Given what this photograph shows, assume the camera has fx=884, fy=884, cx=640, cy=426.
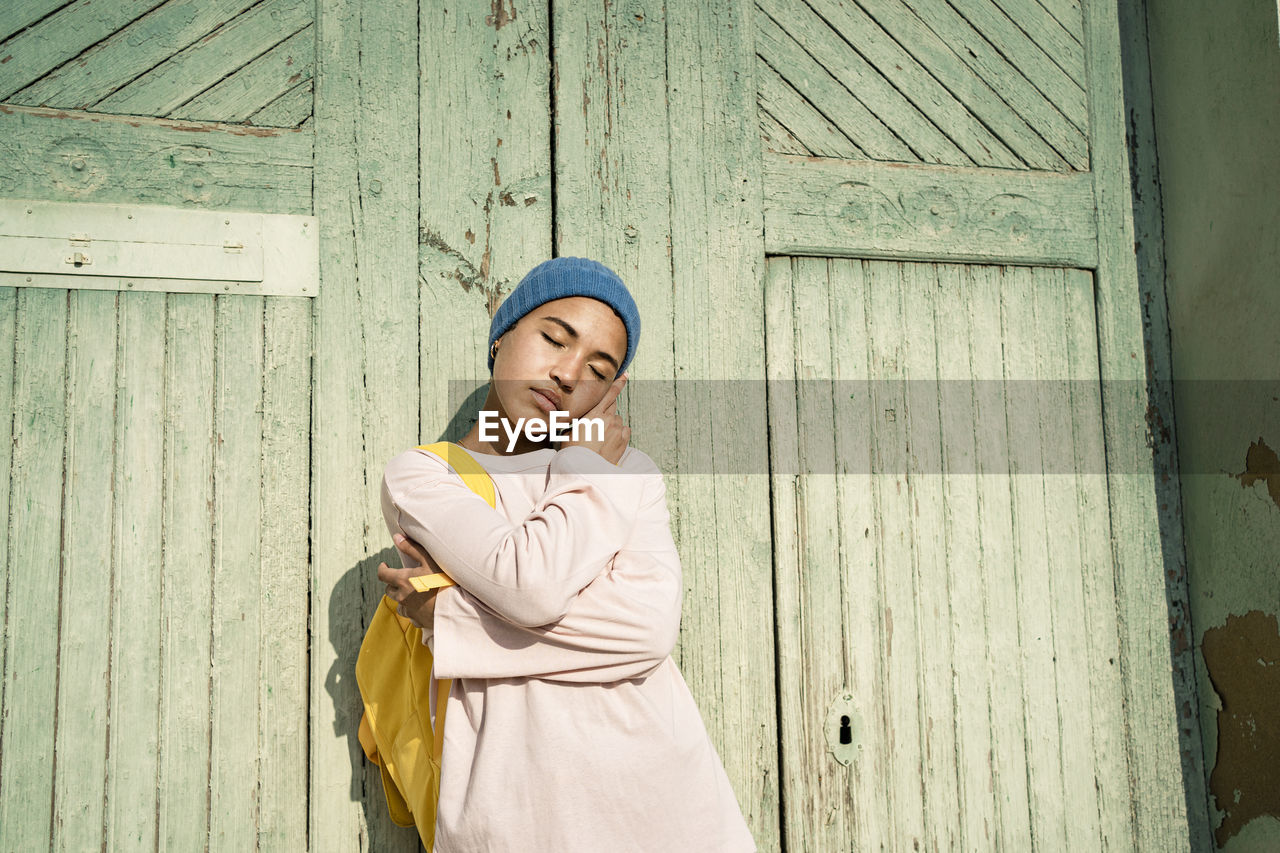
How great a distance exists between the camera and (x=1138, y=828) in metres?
2.60

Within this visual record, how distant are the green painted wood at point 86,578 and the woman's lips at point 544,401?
1112 mm

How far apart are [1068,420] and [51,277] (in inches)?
112

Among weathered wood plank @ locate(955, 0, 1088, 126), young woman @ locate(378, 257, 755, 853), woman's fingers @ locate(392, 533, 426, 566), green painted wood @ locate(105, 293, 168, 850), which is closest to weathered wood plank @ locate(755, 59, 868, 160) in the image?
weathered wood plank @ locate(955, 0, 1088, 126)

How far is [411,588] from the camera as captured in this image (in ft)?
5.64

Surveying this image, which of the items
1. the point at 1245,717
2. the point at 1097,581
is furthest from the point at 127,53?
the point at 1245,717

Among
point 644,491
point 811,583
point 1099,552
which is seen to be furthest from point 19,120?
point 1099,552

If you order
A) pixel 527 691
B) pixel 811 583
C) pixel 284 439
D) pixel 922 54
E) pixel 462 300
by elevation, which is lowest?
pixel 527 691

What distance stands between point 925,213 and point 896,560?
106 cm

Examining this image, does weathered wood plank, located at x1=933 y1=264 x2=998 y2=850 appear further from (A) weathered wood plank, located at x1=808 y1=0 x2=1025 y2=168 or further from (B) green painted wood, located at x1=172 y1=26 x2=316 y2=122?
(B) green painted wood, located at x1=172 y1=26 x2=316 y2=122

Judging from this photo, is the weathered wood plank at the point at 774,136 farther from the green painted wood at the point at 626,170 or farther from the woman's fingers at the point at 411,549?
the woman's fingers at the point at 411,549

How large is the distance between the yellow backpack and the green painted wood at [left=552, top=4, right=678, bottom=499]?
2.38 ft

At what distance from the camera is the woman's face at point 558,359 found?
6.35ft

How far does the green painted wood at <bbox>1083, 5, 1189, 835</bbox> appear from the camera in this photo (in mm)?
2619

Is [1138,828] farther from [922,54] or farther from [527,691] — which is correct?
[922,54]
